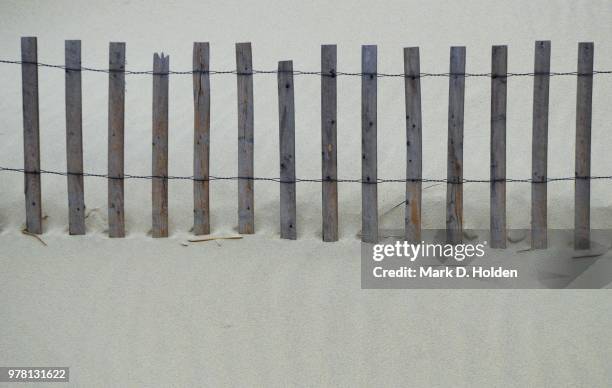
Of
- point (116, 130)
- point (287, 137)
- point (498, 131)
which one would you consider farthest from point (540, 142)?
point (116, 130)

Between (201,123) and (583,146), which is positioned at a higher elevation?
(201,123)

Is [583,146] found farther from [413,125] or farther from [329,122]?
[329,122]

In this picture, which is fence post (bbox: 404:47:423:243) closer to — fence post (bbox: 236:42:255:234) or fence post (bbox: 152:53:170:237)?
fence post (bbox: 236:42:255:234)

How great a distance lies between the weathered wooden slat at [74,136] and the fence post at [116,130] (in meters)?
0.21

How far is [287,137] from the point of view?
6.06 meters

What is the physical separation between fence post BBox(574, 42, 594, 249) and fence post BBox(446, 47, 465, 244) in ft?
2.69

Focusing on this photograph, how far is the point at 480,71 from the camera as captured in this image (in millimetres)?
9992

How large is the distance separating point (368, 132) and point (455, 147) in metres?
0.60

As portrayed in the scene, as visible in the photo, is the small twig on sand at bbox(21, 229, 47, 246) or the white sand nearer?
the white sand

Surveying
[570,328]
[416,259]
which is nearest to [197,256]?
[416,259]

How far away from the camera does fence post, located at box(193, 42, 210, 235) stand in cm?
608

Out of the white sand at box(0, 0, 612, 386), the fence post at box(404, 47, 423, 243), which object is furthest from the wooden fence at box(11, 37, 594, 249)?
the white sand at box(0, 0, 612, 386)

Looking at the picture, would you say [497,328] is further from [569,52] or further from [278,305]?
[569,52]

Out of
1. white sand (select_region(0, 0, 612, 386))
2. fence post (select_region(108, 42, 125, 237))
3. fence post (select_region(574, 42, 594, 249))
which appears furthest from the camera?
fence post (select_region(108, 42, 125, 237))
